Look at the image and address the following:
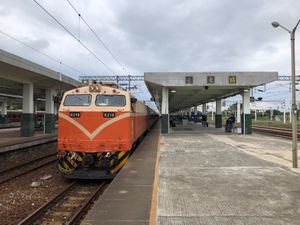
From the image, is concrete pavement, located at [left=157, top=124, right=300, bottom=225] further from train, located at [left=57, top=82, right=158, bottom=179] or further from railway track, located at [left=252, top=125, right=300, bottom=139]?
railway track, located at [left=252, top=125, right=300, bottom=139]

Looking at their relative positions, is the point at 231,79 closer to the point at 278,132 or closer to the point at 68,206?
the point at 278,132

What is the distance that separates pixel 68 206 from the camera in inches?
301

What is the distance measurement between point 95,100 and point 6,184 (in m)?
3.91

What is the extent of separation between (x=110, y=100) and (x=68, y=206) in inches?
161

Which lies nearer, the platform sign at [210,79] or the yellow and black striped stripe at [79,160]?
the yellow and black striped stripe at [79,160]

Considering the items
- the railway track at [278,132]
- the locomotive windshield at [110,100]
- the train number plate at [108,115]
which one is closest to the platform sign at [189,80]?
the railway track at [278,132]

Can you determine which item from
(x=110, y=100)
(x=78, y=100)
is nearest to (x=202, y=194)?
(x=110, y=100)

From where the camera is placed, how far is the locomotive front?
9.89 metres

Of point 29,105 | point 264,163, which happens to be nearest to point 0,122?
point 29,105

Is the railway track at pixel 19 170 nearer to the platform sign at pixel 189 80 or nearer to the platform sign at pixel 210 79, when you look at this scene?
the platform sign at pixel 189 80

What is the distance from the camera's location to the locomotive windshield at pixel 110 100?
1057 centimetres

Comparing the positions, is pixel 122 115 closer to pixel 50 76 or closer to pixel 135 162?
pixel 135 162

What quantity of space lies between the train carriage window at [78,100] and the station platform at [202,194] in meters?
Result: 2.50

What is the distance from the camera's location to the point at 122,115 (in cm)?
1034
